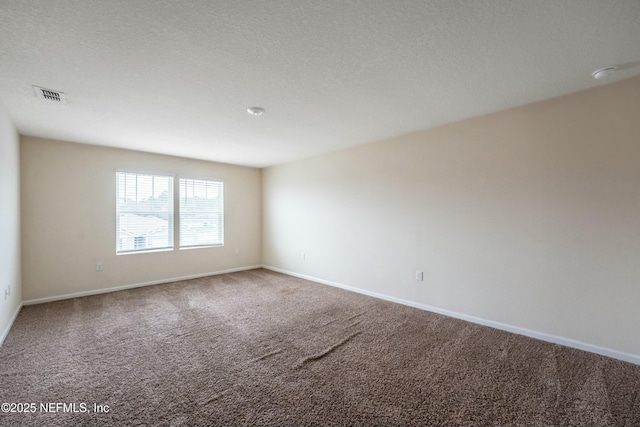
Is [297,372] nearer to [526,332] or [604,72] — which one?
[526,332]

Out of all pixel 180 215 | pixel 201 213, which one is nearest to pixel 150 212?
pixel 180 215

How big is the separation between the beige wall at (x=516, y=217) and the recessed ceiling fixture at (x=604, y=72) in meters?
0.32

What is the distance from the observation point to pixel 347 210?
4.52m

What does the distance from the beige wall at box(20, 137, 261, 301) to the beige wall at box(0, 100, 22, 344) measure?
0.26 meters

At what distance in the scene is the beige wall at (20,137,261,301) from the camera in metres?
3.73

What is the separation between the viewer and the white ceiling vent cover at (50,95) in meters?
2.38

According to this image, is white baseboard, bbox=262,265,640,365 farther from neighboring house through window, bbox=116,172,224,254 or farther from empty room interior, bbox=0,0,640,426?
neighboring house through window, bbox=116,172,224,254

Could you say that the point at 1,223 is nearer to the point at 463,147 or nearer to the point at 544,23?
the point at 544,23

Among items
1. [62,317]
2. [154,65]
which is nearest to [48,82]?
[154,65]

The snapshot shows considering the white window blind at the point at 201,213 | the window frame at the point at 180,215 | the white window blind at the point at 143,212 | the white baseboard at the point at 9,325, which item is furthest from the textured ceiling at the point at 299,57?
the white baseboard at the point at 9,325

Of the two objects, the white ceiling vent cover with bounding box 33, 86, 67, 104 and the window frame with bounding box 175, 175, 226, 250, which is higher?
the white ceiling vent cover with bounding box 33, 86, 67, 104

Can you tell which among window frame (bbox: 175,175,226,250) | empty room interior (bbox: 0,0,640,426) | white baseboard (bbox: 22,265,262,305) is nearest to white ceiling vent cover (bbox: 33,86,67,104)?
empty room interior (bbox: 0,0,640,426)

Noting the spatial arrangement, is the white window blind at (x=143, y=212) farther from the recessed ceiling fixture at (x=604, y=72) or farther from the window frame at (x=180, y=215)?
the recessed ceiling fixture at (x=604, y=72)


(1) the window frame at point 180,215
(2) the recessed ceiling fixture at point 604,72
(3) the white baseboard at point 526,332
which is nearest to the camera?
(2) the recessed ceiling fixture at point 604,72
